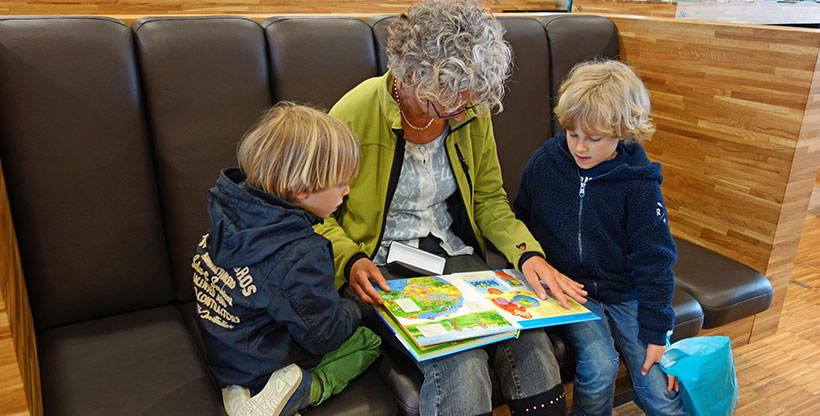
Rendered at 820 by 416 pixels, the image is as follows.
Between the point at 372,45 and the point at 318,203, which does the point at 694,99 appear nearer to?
the point at 372,45

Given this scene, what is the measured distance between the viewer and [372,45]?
1794mm

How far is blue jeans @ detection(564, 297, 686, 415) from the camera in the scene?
1.46 meters

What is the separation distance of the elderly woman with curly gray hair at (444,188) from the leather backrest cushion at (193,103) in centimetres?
28

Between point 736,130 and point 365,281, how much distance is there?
54.8 inches

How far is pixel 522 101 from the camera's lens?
2.05m

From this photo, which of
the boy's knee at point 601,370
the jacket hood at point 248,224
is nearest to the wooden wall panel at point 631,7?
the boy's knee at point 601,370

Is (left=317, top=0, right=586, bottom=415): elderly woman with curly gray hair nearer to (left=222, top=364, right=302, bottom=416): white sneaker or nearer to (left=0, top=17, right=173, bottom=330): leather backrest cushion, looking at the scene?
(left=222, top=364, right=302, bottom=416): white sneaker

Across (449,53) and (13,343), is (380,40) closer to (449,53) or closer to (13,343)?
(449,53)

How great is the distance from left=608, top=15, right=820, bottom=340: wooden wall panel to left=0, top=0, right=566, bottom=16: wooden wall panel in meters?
1.02

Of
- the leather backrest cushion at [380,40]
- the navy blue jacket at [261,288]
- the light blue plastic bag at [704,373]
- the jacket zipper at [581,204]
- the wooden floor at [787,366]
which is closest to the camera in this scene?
the navy blue jacket at [261,288]

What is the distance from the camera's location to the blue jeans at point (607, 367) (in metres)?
1.46

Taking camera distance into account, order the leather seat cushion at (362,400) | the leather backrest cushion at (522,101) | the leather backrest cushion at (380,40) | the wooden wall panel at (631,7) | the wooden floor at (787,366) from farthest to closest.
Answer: the wooden wall panel at (631,7), the leather backrest cushion at (522,101), the wooden floor at (787,366), the leather backrest cushion at (380,40), the leather seat cushion at (362,400)

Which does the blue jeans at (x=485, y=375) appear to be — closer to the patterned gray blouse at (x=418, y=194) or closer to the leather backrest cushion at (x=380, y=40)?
the patterned gray blouse at (x=418, y=194)

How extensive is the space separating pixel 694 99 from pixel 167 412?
189 cm
